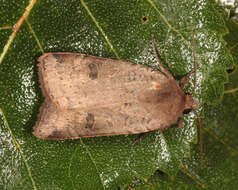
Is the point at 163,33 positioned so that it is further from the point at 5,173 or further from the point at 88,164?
the point at 5,173

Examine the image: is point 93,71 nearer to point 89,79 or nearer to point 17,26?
point 89,79

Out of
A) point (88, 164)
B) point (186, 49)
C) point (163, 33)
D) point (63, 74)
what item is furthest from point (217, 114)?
point (63, 74)

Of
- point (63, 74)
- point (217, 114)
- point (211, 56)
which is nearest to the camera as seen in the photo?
point (63, 74)

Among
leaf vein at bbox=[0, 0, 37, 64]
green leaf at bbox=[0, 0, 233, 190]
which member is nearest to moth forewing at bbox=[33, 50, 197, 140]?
green leaf at bbox=[0, 0, 233, 190]

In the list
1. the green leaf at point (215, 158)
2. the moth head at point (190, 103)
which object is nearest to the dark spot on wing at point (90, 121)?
the moth head at point (190, 103)

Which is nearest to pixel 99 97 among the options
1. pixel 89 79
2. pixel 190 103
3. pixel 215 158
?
pixel 89 79

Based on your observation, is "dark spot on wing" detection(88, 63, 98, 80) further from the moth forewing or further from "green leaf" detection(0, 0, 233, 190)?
"green leaf" detection(0, 0, 233, 190)
